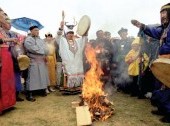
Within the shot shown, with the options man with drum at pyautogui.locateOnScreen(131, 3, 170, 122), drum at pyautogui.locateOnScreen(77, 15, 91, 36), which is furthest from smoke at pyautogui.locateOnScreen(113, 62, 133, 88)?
man with drum at pyautogui.locateOnScreen(131, 3, 170, 122)

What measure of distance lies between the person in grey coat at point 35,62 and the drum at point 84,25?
4.16 ft

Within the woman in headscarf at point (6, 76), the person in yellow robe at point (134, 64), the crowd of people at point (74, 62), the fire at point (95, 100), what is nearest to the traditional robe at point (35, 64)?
the crowd of people at point (74, 62)

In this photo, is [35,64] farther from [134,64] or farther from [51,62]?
[134,64]

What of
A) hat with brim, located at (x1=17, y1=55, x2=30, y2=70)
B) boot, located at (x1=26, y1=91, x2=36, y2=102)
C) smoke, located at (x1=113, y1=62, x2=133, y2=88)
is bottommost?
boot, located at (x1=26, y1=91, x2=36, y2=102)

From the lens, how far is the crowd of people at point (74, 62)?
6762 millimetres

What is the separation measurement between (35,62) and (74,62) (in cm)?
124

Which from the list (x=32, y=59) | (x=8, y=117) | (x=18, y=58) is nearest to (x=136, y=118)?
(x=8, y=117)

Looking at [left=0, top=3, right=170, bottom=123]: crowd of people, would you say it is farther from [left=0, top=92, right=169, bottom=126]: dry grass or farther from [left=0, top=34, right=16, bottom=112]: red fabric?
[left=0, top=92, right=169, bottom=126]: dry grass

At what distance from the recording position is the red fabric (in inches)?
260

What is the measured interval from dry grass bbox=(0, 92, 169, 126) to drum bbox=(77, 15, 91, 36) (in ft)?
6.50

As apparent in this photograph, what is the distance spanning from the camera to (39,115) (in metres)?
6.51

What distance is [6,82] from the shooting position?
675 cm

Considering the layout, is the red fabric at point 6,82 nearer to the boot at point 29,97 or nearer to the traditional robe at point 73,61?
the boot at point 29,97

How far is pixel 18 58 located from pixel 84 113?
254 cm
